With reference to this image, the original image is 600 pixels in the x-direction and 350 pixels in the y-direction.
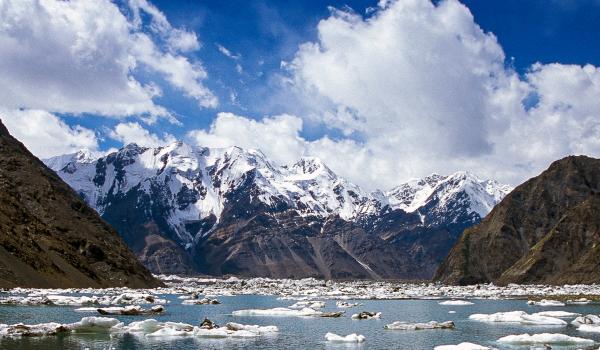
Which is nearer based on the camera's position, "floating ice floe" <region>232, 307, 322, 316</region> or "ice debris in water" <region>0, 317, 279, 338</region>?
"ice debris in water" <region>0, 317, 279, 338</region>

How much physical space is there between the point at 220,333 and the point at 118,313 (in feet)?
86.6

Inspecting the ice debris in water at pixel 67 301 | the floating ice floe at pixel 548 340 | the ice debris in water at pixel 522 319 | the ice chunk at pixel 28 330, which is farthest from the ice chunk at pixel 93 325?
the ice debris in water at pixel 522 319

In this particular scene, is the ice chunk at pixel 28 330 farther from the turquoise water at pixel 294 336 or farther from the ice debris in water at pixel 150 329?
the turquoise water at pixel 294 336

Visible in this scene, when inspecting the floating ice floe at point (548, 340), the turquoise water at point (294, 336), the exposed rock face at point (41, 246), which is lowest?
the turquoise water at point (294, 336)

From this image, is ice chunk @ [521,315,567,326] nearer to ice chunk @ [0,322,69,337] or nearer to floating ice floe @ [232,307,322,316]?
floating ice floe @ [232,307,322,316]

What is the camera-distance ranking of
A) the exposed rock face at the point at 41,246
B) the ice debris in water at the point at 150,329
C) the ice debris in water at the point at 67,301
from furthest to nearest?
the exposed rock face at the point at 41,246 < the ice debris in water at the point at 67,301 < the ice debris in water at the point at 150,329

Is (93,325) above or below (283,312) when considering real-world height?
above

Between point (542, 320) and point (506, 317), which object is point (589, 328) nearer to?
point (542, 320)

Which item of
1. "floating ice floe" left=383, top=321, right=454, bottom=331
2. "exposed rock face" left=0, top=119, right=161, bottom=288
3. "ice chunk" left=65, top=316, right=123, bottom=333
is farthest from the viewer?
"exposed rock face" left=0, top=119, right=161, bottom=288

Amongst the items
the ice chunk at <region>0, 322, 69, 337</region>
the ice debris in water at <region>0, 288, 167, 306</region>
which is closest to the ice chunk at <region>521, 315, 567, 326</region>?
the ice chunk at <region>0, 322, 69, 337</region>

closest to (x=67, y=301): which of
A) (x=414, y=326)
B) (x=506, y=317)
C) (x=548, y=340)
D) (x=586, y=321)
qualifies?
(x=414, y=326)

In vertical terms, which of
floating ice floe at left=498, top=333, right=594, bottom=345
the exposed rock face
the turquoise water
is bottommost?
the turquoise water

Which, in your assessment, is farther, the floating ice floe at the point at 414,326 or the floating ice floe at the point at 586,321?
the floating ice floe at the point at 414,326

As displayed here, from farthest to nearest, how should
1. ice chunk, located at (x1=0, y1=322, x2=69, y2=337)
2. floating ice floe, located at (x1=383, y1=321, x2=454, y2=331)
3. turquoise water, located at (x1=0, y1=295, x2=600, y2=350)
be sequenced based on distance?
floating ice floe, located at (x1=383, y1=321, x2=454, y2=331)
ice chunk, located at (x1=0, y1=322, x2=69, y2=337)
turquoise water, located at (x1=0, y1=295, x2=600, y2=350)
